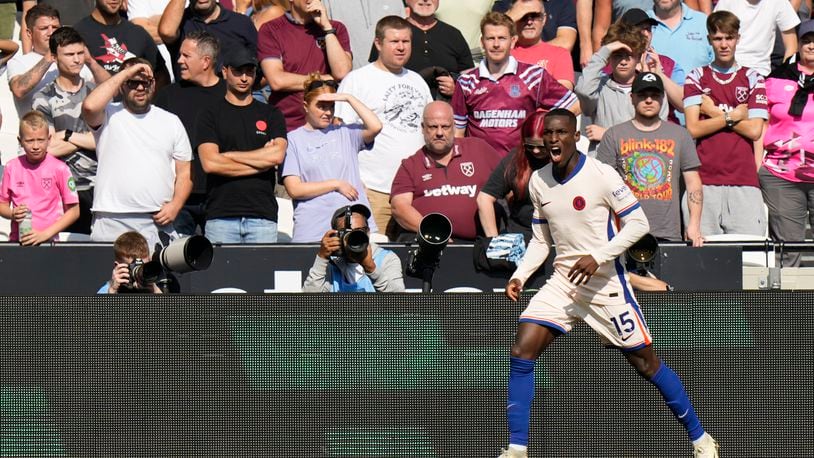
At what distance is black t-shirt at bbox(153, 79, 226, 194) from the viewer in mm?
10266

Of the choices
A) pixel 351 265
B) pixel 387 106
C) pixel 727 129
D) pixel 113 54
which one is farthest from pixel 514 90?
pixel 113 54

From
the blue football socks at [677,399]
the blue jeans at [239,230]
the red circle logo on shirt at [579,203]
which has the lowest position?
the blue football socks at [677,399]

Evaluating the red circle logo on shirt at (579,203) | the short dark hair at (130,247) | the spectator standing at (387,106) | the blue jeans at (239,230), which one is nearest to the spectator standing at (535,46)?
the spectator standing at (387,106)

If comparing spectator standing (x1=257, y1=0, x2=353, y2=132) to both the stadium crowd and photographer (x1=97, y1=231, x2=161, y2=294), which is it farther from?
photographer (x1=97, y1=231, x2=161, y2=294)

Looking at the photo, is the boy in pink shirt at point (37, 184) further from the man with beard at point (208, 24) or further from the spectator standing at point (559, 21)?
the spectator standing at point (559, 21)

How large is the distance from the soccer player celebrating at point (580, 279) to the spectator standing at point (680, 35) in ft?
15.0

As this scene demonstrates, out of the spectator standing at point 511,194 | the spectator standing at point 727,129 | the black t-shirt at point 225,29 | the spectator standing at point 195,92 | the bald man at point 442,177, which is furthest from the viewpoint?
the black t-shirt at point 225,29

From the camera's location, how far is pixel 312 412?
24.2 ft

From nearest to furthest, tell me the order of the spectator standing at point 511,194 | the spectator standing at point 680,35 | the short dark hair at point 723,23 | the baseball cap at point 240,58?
the spectator standing at point 511,194
the baseball cap at point 240,58
the short dark hair at point 723,23
the spectator standing at point 680,35

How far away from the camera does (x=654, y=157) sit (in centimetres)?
984

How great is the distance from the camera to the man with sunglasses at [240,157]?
379 inches

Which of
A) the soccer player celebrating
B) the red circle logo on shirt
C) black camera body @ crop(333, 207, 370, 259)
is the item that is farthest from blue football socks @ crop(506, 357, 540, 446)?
black camera body @ crop(333, 207, 370, 259)

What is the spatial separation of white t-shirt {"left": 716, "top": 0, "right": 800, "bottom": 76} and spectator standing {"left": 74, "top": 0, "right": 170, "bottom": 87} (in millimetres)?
5220

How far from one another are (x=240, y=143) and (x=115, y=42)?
6.28 feet
